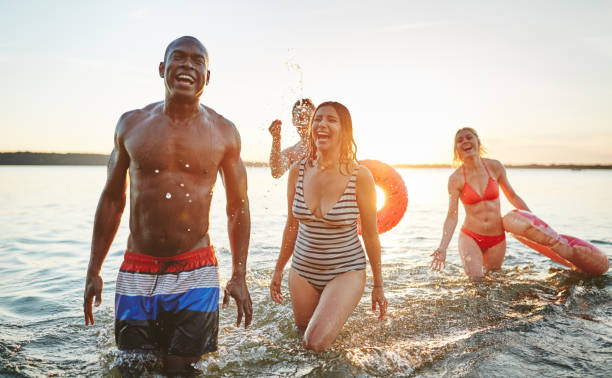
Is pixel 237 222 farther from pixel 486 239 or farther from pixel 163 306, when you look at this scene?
pixel 486 239

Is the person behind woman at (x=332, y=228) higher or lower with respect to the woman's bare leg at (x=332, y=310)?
higher

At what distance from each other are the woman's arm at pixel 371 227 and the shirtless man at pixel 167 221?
4.44ft

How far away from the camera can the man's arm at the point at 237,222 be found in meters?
3.21

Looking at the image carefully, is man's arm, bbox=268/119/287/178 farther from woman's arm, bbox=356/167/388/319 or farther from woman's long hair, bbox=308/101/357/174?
woman's arm, bbox=356/167/388/319

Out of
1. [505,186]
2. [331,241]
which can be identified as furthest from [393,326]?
[505,186]

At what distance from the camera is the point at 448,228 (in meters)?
6.39

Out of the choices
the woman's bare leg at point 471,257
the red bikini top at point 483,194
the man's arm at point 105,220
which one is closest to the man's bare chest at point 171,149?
Answer: the man's arm at point 105,220

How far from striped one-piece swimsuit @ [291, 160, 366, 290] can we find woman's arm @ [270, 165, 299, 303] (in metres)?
0.25

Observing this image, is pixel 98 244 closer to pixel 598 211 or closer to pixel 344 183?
pixel 344 183

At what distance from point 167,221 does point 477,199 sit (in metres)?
5.31

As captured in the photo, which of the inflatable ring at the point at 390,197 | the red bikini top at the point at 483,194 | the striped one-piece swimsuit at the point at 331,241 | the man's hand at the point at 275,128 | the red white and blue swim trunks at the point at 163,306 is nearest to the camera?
the red white and blue swim trunks at the point at 163,306

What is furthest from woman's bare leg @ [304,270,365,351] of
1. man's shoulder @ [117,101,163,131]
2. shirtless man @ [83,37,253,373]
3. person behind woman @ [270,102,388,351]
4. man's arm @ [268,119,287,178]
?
man's arm @ [268,119,287,178]

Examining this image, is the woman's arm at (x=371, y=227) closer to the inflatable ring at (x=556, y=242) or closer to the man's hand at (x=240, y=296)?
the man's hand at (x=240, y=296)

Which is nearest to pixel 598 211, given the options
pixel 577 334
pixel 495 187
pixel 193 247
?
pixel 495 187
